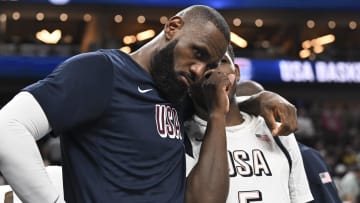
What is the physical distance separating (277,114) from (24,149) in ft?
3.15

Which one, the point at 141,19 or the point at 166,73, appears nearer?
the point at 166,73

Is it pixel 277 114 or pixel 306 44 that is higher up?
pixel 277 114

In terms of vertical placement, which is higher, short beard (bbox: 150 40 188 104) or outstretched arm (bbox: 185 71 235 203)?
short beard (bbox: 150 40 188 104)

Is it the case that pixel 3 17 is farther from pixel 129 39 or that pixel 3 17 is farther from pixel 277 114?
pixel 277 114

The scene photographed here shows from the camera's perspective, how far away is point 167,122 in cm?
175

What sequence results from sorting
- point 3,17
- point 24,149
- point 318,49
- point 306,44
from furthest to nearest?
point 306,44
point 318,49
point 3,17
point 24,149

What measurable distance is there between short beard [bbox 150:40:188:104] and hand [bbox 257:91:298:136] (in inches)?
16.8

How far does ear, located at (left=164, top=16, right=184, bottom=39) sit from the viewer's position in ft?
5.81

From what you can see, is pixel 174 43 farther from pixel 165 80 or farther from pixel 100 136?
pixel 100 136

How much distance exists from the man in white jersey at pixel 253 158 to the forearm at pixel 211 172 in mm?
133

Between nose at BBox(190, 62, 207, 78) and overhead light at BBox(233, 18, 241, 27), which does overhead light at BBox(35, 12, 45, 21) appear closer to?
overhead light at BBox(233, 18, 241, 27)

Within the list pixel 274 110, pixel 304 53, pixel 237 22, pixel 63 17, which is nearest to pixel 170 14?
pixel 237 22

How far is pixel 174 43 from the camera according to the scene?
174 centimetres

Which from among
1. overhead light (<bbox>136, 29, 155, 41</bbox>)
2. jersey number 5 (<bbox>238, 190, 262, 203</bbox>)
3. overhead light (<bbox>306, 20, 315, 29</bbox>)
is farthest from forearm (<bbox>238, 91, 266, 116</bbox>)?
overhead light (<bbox>306, 20, 315, 29</bbox>)
